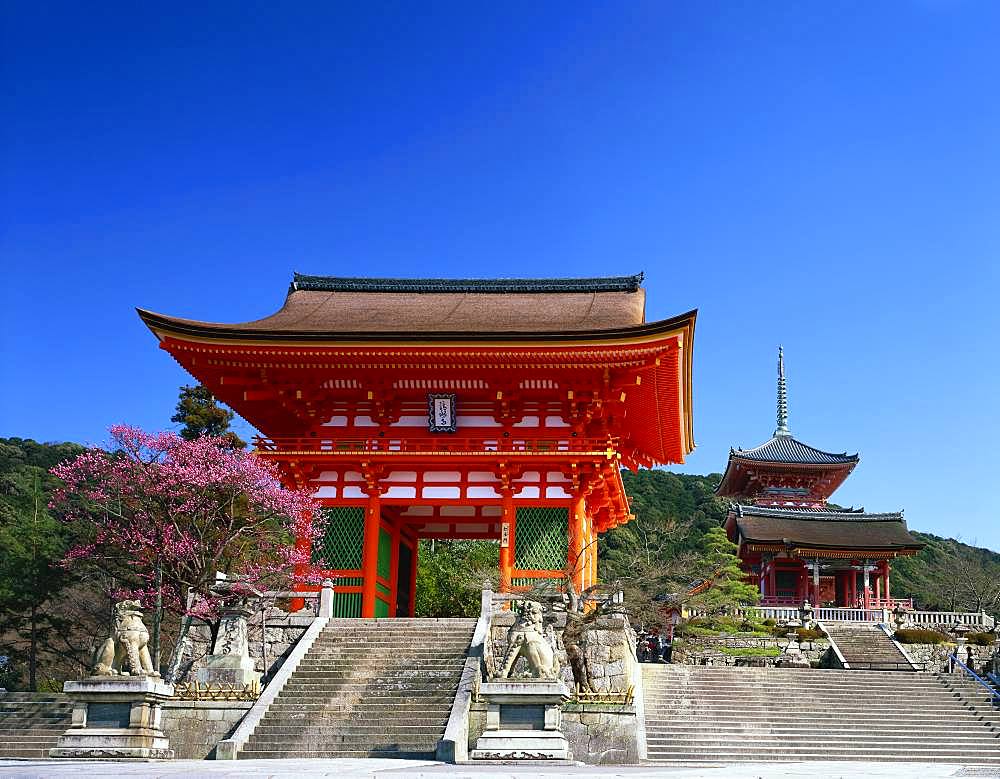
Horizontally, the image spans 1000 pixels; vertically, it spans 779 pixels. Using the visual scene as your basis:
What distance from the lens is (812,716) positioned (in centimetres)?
2100

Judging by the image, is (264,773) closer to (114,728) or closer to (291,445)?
(114,728)

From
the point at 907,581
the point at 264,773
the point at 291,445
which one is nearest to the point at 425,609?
the point at 291,445

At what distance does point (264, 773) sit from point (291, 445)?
651 inches

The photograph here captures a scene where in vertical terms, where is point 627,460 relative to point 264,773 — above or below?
above

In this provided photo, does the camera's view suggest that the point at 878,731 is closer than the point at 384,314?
Yes

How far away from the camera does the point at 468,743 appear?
54.0 feet

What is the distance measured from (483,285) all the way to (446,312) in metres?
3.40

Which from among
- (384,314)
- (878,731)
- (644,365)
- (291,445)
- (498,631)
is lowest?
(878,731)

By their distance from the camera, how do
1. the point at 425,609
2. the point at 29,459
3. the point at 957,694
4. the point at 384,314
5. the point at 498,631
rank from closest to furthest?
Answer: 1. the point at 498,631
2. the point at 957,694
3. the point at 384,314
4. the point at 425,609
5. the point at 29,459

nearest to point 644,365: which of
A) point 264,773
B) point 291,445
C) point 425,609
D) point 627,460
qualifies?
point 627,460

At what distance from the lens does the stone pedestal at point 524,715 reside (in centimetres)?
1512

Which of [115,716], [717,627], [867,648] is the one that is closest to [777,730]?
[115,716]

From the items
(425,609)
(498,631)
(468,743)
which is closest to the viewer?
(468,743)

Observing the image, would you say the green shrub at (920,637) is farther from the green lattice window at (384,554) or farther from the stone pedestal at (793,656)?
the green lattice window at (384,554)
